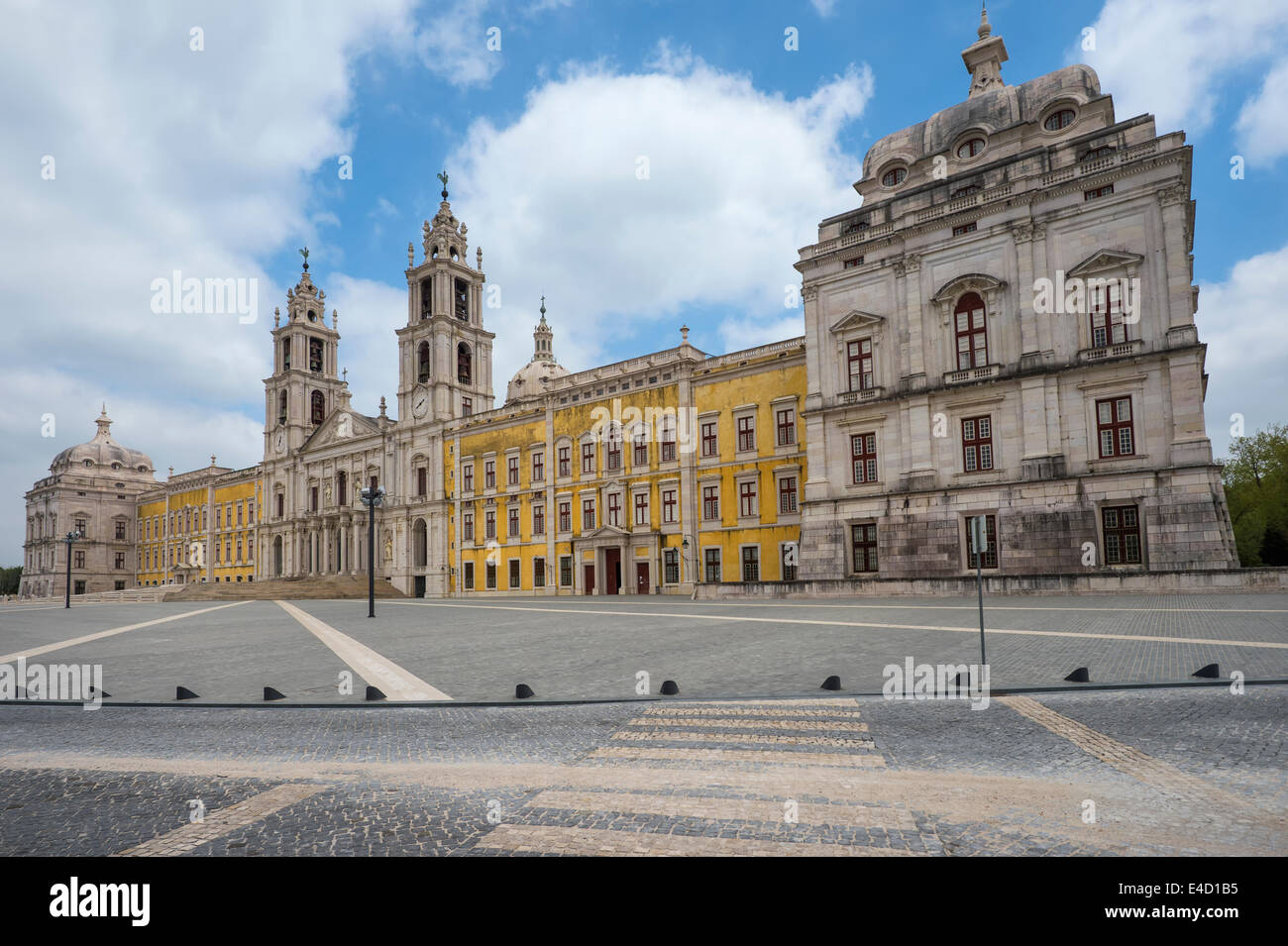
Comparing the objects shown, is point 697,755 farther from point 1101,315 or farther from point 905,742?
point 1101,315

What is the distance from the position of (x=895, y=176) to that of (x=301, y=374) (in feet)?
193

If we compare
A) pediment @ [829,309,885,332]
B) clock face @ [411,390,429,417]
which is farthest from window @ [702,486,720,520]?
clock face @ [411,390,429,417]

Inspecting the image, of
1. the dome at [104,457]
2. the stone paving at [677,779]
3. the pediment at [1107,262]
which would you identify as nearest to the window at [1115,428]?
the pediment at [1107,262]

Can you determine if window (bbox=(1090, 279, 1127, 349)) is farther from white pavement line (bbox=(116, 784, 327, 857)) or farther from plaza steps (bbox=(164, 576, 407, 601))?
plaza steps (bbox=(164, 576, 407, 601))

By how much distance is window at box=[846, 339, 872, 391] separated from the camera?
34.2m

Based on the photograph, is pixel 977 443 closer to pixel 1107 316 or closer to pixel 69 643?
pixel 1107 316

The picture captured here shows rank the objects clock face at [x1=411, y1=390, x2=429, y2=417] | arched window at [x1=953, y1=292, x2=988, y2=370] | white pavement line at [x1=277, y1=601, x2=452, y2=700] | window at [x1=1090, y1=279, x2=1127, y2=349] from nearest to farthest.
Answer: white pavement line at [x1=277, y1=601, x2=452, y2=700], window at [x1=1090, y1=279, x2=1127, y2=349], arched window at [x1=953, y1=292, x2=988, y2=370], clock face at [x1=411, y1=390, x2=429, y2=417]

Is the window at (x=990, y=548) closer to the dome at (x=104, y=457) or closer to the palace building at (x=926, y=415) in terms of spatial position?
the palace building at (x=926, y=415)

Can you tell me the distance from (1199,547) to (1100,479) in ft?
12.1

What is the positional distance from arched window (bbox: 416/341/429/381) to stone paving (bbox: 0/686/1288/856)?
53074 millimetres

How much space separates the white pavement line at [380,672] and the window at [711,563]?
2436cm

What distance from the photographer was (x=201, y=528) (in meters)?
82.0
